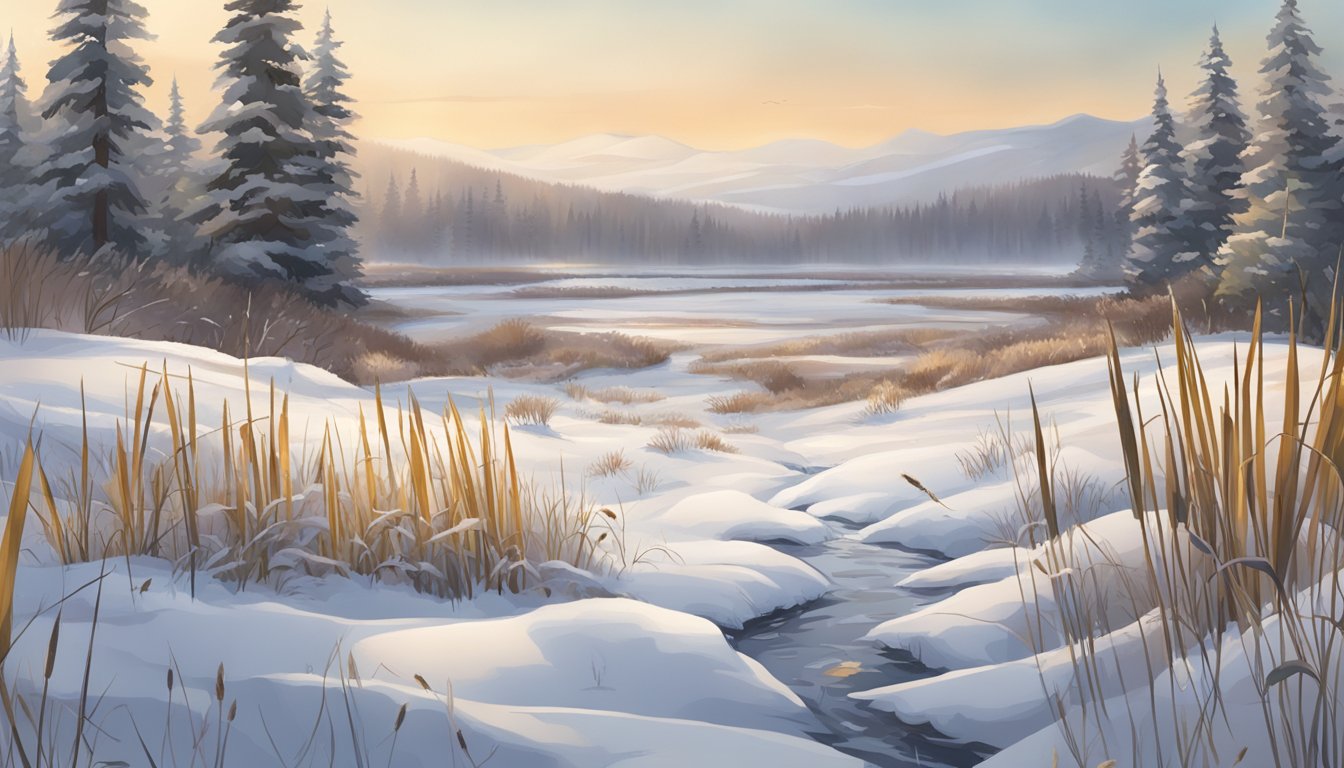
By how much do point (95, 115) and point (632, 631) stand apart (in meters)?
19.7

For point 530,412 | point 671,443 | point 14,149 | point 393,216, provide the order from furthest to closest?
1. point 393,216
2. point 14,149
3. point 530,412
4. point 671,443

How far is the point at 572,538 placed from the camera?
14.5ft

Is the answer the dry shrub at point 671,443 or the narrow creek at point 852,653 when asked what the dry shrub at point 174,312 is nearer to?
the narrow creek at point 852,653

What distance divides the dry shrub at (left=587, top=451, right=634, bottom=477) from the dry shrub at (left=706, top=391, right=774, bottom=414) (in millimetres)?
5653

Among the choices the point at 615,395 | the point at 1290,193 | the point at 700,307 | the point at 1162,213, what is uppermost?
the point at 1162,213

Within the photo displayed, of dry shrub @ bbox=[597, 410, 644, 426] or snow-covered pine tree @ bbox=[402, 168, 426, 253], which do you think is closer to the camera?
dry shrub @ bbox=[597, 410, 644, 426]

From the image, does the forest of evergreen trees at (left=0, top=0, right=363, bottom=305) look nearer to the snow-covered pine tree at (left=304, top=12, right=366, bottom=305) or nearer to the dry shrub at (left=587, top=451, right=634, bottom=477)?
the snow-covered pine tree at (left=304, top=12, right=366, bottom=305)

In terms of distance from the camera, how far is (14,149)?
2788 cm

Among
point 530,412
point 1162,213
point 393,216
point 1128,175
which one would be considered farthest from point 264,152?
point 393,216

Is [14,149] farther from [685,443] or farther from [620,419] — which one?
[685,443]

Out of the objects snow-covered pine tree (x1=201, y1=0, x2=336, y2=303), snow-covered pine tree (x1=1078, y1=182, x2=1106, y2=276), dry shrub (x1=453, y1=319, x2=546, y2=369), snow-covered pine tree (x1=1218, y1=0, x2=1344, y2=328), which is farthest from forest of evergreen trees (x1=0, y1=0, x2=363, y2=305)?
snow-covered pine tree (x1=1078, y1=182, x2=1106, y2=276)

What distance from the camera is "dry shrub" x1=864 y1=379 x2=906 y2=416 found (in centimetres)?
1120

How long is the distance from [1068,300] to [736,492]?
83.6 feet

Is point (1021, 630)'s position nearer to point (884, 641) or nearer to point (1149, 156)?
point (884, 641)
